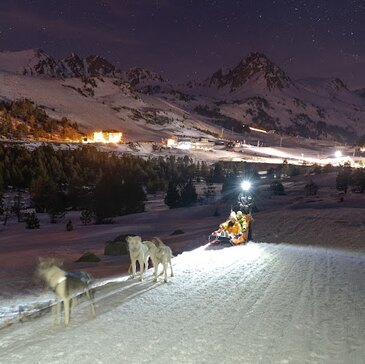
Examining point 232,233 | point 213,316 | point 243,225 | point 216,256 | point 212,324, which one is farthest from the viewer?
point 243,225

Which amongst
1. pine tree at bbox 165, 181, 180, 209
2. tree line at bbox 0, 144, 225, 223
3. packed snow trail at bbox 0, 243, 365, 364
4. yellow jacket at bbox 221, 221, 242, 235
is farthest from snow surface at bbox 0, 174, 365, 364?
pine tree at bbox 165, 181, 180, 209

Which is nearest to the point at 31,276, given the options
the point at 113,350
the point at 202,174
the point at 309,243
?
the point at 113,350

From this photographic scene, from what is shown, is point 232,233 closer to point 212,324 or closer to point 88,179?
point 212,324

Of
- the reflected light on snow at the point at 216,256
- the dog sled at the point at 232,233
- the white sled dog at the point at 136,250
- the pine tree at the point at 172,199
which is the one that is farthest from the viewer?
the pine tree at the point at 172,199

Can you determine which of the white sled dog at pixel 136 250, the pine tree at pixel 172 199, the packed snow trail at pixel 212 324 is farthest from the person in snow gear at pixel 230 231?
the pine tree at pixel 172 199

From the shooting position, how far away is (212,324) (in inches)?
309

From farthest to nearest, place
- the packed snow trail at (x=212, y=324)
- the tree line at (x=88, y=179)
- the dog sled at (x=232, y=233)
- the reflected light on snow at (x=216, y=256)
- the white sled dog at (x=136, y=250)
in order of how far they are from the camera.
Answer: the tree line at (x=88, y=179)
the dog sled at (x=232, y=233)
the reflected light on snow at (x=216, y=256)
the white sled dog at (x=136, y=250)
the packed snow trail at (x=212, y=324)

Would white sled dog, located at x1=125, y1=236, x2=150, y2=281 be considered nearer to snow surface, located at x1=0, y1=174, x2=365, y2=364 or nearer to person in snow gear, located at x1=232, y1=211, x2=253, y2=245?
snow surface, located at x1=0, y1=174, x2=365, y2=364

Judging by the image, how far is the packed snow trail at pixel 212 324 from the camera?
256 inches

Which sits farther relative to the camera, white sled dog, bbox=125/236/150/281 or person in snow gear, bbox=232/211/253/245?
person in snow gear, bbox=232/211/253/245

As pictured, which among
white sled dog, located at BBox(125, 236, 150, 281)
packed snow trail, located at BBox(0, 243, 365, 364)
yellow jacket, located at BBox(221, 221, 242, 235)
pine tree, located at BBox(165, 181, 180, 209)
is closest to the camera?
packed snow trail, located at BBox(0, 243, 365, 364)

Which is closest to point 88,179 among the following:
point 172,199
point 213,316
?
point 172,199

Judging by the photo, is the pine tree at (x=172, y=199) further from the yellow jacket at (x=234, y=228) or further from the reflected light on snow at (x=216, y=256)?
the reflected light on snow at (x=216, y=256)

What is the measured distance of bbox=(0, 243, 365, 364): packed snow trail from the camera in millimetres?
6508
